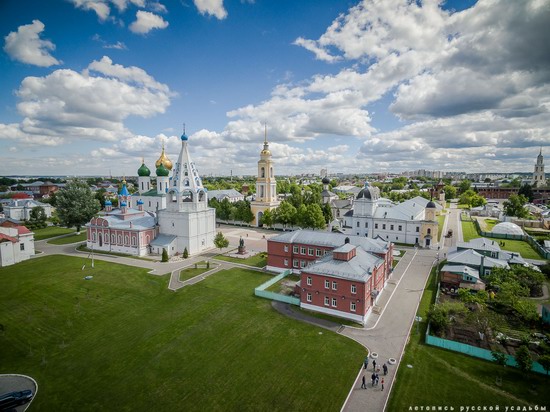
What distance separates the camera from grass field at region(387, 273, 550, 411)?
15.5 m

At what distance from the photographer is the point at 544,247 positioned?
42.2m

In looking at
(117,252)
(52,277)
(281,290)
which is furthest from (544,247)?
(52,277)

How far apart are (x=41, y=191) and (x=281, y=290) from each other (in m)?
131

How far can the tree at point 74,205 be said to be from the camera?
170ft

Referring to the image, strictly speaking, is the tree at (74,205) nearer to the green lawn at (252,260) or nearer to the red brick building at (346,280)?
the green lawn at (252,260)

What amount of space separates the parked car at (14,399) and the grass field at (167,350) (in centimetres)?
53

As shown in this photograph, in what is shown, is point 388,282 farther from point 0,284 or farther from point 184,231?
point 0,284

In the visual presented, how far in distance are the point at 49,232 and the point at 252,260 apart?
46.4 metres

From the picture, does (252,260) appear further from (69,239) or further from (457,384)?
(69,239)

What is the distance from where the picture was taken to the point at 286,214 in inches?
2207

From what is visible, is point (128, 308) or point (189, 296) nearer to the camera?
point (128, 308)

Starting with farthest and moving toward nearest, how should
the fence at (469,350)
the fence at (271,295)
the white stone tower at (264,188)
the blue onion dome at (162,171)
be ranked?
the white stone tower at (264,188), the blue onion dome at (162,171), the fence at (271,295), the fence at (469,350)

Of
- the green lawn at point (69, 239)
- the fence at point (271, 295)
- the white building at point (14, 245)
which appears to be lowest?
the fence at point (271, 295)

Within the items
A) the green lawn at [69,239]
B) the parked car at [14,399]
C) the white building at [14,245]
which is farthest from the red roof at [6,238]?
the parked car at [14,399]
